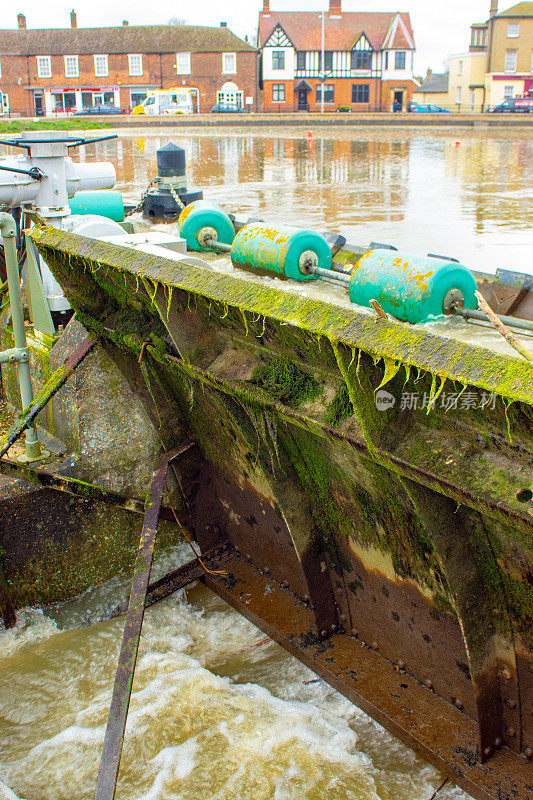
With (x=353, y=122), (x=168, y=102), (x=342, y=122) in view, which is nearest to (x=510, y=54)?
(x=353, y=122)

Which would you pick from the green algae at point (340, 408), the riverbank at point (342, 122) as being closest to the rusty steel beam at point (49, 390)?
the green algae at point (340, 408)

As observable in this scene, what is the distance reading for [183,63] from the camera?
224 feet

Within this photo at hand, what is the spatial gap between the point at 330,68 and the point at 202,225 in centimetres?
6874

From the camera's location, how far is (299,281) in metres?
5.96

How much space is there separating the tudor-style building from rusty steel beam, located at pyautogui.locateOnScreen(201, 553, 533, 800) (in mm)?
70041

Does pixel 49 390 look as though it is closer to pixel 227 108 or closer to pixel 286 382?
pixel 286 382

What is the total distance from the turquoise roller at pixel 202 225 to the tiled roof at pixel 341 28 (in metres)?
68.6

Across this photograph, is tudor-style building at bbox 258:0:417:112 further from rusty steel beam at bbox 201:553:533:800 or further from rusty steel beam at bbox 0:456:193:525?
rusty steel beam at bbox 201:553:533:800

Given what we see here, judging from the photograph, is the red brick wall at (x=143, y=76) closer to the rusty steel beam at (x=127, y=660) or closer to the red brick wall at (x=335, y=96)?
the red brick wall at (x=335, y=96)

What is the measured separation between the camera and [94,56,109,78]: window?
6856 cm

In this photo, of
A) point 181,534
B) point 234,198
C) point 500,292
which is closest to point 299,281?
point 500,292

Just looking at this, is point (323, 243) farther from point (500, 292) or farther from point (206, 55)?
point (206, 55)

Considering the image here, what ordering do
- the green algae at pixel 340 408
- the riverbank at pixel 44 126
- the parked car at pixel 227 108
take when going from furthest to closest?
the parked car at pixel 227 108
the riverbank at pixel 44 126
the green algae at pixel 340 408

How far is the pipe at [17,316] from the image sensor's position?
15.6ft
